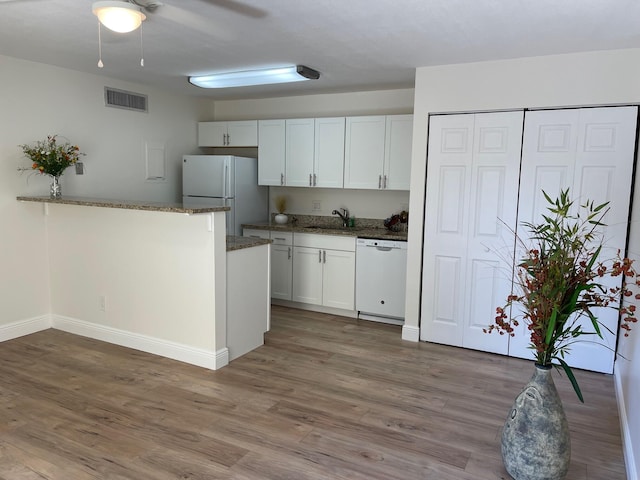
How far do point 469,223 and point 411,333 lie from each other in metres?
1.12

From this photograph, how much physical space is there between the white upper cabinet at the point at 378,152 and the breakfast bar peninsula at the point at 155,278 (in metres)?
1.50

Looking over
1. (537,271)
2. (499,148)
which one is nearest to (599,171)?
(499,148)

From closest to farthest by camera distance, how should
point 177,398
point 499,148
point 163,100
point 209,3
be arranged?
point 209,3, point 177,398, point 499,148, point 163,100

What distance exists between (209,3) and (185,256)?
1.80 m

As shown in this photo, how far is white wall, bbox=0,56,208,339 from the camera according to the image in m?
4.05

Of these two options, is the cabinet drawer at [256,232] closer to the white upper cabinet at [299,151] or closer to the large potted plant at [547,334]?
the white upper cabinet at [299,151]

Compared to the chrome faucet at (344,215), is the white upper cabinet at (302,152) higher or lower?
higher

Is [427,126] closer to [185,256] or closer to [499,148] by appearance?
→ [499,148]

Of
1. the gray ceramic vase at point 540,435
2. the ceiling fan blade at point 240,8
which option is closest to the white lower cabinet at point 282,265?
the ceiling fan blade at point 240,8

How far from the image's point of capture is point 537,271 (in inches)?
Result: 88.1

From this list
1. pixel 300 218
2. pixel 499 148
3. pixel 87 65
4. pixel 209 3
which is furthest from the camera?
pixel 300 218

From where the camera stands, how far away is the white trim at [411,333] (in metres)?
4.34

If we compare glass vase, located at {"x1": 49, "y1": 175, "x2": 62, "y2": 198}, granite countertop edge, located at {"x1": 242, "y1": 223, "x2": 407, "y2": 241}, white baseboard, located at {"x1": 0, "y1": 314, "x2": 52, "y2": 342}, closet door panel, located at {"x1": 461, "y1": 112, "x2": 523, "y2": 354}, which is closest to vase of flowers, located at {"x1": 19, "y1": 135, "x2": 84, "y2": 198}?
glass vase, located at {"x1": 49, "y1": 175, "x2": 62, "y2": 198}

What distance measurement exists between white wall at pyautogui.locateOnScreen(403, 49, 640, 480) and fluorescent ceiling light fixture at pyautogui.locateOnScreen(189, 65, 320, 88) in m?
0.97
